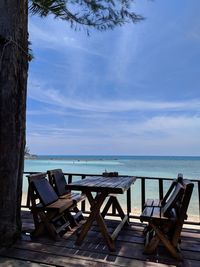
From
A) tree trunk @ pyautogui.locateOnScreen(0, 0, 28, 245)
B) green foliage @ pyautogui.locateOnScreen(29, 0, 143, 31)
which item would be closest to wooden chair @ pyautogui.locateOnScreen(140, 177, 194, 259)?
tree trunk @ pyautogui.locateOnScreen(0, 0, 28, 245)

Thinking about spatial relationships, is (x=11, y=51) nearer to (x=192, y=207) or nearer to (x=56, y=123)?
(x=192, y=207)

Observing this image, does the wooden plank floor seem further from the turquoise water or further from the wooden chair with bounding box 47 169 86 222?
the turquoise water

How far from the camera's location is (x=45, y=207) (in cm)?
311

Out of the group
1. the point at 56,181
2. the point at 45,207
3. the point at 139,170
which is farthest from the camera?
the point at 139,170

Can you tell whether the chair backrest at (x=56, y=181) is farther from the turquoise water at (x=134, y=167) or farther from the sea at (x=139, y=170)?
the turquoise water at (x=134, y=167)

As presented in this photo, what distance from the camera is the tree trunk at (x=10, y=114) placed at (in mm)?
2871

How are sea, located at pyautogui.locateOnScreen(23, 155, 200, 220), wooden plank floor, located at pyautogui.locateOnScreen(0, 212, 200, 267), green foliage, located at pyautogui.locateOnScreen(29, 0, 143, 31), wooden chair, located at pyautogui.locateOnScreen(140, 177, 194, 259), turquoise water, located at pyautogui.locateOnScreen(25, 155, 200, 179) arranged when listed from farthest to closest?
turquoise water, located at pyautogui.locateOnScreen(25, 155, 200, 179)
sea, located at pyautogui.locateOnScreen(23, 155, 200, 220)
green foliage, located at pyautogui.locateOnScreen(29, 0, 143, 31)
wooden chair, located at pyautogui.locateOnScreen(140, 177, 194, 259)
wooden plank floor, located at pyautogui.locateOnScreen(0, 212, 200, 267)

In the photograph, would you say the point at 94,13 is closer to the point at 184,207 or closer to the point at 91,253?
the point at 184,207

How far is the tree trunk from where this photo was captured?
2.87m

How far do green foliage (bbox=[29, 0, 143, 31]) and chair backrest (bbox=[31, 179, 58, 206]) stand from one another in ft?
8.61

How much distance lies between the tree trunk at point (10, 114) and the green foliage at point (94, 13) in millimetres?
985

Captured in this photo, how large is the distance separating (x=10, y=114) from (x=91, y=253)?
1.85 meters

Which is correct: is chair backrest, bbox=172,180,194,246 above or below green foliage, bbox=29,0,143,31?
below

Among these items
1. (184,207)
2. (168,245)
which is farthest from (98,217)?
(184,207)
